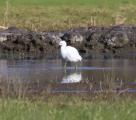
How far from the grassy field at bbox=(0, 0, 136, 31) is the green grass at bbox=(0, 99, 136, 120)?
26277 mm

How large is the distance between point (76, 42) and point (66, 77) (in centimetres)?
1181

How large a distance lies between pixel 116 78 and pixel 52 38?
12213mm

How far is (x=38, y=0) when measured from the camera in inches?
2133

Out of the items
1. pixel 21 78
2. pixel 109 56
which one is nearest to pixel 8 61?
pixel 109 56

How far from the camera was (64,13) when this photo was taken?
48.2 m

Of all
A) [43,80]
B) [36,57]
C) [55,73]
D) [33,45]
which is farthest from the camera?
[33,45]

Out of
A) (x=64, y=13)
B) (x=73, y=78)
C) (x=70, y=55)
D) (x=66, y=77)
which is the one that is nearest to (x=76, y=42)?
(x=70, y=55)

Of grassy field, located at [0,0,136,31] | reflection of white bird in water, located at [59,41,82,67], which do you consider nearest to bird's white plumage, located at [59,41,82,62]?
reflection of white bird in water, located at [59,41,82,67]

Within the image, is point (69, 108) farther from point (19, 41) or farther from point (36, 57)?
point (19, 41)

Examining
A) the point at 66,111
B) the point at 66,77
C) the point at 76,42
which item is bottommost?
the point at 76,42

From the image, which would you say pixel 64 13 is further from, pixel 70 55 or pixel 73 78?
pixel 73 78

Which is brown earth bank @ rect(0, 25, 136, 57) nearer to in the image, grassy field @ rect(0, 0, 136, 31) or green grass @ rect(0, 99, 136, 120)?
grassy field @ rect(0, 0, 136, 31)

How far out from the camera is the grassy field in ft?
140

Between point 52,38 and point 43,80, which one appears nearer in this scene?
point 43,80
